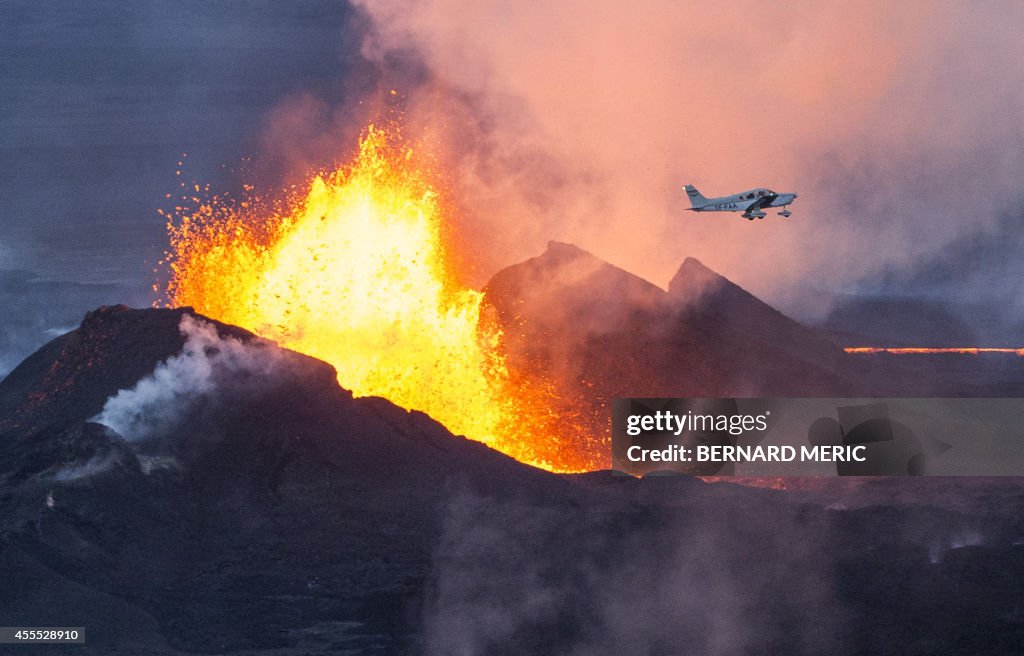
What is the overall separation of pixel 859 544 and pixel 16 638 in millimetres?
28092

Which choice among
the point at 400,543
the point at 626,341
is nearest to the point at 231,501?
the point at 400,543

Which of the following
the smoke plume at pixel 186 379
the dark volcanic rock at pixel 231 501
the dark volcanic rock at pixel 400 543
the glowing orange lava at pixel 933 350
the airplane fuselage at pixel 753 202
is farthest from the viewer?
the glowing orange lava at pixel 933 350

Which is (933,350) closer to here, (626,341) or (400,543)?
(626,341)

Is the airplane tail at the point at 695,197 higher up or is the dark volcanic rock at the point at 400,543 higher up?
the airplane tail at the point at 695,197

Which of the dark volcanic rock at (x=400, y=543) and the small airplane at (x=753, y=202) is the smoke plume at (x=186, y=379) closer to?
the dark volcanic rock at (x=400, y=543)

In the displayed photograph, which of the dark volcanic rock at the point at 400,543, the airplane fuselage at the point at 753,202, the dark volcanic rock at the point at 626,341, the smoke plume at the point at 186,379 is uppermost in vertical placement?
the airplane fuselage at the point at 753,202

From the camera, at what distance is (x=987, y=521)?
6550cm

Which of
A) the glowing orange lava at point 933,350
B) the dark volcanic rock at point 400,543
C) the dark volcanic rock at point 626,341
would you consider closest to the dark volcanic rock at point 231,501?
the dark volcanic rock at point 400,543

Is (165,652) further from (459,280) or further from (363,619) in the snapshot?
(459,280)

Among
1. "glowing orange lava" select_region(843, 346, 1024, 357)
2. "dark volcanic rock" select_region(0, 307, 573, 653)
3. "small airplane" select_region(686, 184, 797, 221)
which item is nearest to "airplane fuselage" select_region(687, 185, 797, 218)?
"small airplane" select_region(686, 184, 797, 221)

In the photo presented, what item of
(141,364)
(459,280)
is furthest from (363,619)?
(459,280)

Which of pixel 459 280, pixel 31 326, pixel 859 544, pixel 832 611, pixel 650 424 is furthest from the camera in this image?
pixel 31 326

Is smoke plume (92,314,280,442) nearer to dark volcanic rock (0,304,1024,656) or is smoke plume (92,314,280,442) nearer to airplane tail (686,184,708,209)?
dark volcanic rock (0,304,1024,656)

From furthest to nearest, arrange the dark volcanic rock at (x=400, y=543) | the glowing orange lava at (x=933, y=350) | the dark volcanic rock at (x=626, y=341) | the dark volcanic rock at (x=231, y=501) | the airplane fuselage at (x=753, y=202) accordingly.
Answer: the glowing orange lava at (x=933, y=350), the airplane fuselage at (x=753, y=202), the dark volcanic rock at (x=626, y=341), the dark volcanic rock at (x=231, y=501), the dark volcanic rock at (x=400, y=543)
